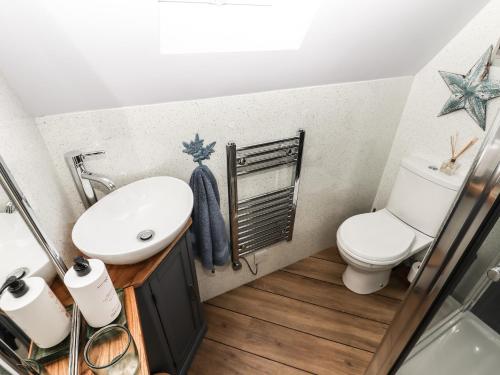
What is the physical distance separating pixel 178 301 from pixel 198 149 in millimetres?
704

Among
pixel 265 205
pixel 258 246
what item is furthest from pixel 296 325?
Answer: pixel 265 205

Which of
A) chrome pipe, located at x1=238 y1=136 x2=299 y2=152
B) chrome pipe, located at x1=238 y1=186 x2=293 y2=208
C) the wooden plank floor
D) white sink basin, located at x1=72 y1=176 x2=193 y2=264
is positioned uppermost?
chrome pipe, located at x1=238 y1=136 x2=299 y2=152

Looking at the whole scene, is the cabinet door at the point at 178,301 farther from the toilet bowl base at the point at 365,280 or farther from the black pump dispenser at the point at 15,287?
the toilet bowl base at the point at 365,280

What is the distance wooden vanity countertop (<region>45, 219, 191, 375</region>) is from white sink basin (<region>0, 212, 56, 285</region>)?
137 mm

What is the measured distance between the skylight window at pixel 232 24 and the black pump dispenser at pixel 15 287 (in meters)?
0.80

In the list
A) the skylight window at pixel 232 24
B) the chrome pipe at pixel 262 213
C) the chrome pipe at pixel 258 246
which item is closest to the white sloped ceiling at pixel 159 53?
the skylight window at pixel 232 24

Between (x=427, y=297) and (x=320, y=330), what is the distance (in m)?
1.12

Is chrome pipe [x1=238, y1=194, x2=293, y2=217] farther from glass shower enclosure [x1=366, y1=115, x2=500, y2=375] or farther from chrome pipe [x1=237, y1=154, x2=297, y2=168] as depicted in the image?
glass shower enclosure [x1=366, y1=115, x2=500, y2=375]

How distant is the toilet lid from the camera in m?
1.57

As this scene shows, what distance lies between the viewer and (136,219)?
114 cm

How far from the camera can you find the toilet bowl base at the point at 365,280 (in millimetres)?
1804

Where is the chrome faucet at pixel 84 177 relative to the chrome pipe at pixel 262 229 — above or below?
above

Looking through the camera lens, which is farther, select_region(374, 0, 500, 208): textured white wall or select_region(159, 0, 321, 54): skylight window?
select_region(374, 0, 500, 208): textured white wall

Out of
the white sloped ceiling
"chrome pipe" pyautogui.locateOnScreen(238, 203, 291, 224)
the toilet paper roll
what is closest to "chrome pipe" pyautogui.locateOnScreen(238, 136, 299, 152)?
the white sloped ceiling
